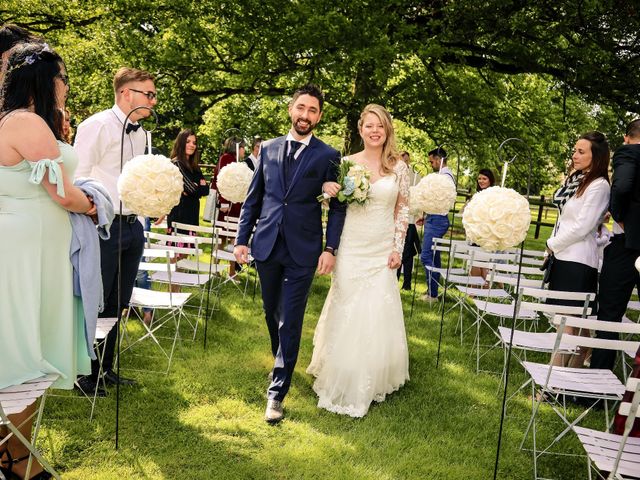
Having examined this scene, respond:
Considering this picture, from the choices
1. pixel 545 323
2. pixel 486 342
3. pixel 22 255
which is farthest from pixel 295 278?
pixel 545 323

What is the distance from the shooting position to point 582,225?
499 cm

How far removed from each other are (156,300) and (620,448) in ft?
13.5

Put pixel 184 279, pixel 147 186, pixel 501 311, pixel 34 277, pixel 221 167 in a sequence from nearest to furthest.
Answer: pixel 34 277, pixel 147 186, pixel 501 311, pixel 184 279, pixel 221 167

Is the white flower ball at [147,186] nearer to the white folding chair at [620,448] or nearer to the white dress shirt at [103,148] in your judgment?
the white dress shirt at [103,148]

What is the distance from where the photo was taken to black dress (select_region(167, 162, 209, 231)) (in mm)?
7824

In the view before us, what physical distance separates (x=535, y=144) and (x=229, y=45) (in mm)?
6963

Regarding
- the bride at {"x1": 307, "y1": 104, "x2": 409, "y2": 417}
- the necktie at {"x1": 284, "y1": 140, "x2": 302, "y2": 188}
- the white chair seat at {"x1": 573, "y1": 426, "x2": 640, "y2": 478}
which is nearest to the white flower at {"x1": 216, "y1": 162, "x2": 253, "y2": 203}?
the bride at {"x1": 307, "y1": 104, "x2": 409, "y2": 417}

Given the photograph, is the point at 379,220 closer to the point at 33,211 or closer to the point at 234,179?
the point at 33,211

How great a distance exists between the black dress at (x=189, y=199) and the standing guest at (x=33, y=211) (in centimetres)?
480

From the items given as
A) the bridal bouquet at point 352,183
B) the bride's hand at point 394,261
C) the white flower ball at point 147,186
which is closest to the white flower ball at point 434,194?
the bride's hand at point 394,261

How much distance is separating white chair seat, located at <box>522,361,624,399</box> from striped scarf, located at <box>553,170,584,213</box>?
191 centimetres

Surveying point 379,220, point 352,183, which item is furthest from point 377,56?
point 352,183

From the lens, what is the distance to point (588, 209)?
4992 millimetres

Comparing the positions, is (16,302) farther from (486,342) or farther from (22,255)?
(486,342)
